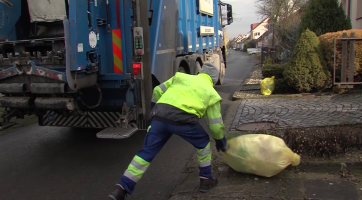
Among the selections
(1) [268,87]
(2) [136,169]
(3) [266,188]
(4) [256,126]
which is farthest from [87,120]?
(1) [268,87]

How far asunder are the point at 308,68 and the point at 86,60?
18.2 feet

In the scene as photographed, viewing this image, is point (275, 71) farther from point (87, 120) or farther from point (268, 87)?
point (87, 120)

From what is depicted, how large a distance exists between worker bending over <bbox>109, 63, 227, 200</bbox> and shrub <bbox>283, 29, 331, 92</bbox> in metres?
5.12

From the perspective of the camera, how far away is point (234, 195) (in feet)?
10.1

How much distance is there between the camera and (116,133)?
423cm

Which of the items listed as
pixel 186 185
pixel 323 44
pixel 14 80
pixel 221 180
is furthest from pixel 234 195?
pixel 323 44

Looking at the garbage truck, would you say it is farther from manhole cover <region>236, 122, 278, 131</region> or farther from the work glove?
manhole cover <region>236, 122, 278, 131</region>

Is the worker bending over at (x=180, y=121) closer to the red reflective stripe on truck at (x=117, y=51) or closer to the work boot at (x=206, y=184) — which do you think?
the work boot at (x=206, y=184)

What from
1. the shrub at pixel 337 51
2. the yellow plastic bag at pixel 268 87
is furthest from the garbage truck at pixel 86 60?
the shrub at pixel 337 51

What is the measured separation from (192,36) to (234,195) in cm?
492

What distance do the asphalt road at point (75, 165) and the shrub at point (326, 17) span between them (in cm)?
598

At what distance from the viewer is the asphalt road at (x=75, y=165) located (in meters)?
3.63

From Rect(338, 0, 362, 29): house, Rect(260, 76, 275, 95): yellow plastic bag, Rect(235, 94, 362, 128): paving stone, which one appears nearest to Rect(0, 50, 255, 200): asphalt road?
Rect(235, 94, 362, 128): paving stone

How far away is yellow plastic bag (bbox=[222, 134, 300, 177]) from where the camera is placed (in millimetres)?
3250
